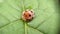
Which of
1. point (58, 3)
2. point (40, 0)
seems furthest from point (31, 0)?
point (58, 3)

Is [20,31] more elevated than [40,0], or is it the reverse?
[40,0]

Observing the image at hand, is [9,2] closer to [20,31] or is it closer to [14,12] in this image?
[14,12]

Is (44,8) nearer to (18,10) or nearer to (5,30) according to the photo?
(18,10)

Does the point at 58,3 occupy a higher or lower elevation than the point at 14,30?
higher

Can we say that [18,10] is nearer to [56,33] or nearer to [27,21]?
[27,21]

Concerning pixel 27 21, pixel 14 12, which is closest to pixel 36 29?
pixel 27 21

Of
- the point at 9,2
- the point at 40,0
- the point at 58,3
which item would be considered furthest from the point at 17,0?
the point at 58,3
